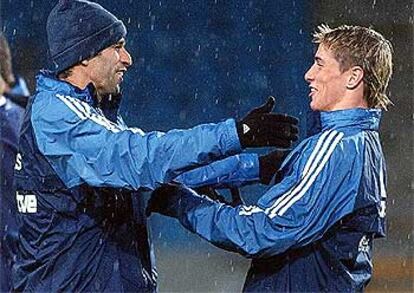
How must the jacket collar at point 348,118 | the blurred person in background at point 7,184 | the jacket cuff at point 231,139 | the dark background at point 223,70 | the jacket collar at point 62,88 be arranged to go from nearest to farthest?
the jacket cuff at point 231,139, the jacket collar at point 348,118, the jacket collar at point 62,88, the blurred person in background at point 7,184, the dark background at point 223,70

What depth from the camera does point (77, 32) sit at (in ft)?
12.4

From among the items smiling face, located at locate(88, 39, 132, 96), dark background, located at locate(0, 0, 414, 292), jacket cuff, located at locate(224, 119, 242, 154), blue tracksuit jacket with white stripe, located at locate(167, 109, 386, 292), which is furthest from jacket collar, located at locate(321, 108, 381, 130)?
dark background, located at locate(0, 0, 414, 292)

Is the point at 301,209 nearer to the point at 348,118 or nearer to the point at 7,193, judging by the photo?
the point at 348,118

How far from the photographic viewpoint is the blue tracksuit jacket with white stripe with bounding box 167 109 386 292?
3.46 meters

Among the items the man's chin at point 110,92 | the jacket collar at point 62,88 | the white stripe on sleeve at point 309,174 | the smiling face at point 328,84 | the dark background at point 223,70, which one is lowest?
the dark background at point 223,70

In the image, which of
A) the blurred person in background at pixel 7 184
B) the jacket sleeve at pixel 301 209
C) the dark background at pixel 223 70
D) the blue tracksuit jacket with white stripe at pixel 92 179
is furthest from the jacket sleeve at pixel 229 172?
the dark background at pixel 223 70

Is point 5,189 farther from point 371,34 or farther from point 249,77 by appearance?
point 249,77

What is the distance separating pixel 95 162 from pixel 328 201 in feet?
1.93

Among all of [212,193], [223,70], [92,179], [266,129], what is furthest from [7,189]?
[223,70]

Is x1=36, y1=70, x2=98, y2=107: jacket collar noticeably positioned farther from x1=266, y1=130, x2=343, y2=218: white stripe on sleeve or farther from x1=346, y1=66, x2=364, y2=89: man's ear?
x1=346, y1=66, x2=364, y2=89: man's ear

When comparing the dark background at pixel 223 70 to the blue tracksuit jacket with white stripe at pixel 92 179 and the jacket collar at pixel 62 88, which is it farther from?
the jacket collar at pixel 62 88

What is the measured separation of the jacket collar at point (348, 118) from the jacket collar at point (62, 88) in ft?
2.06

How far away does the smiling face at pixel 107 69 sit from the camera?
3752 mm

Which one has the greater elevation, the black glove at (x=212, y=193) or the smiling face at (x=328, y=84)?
the smiling face at (x=328, y=84)
